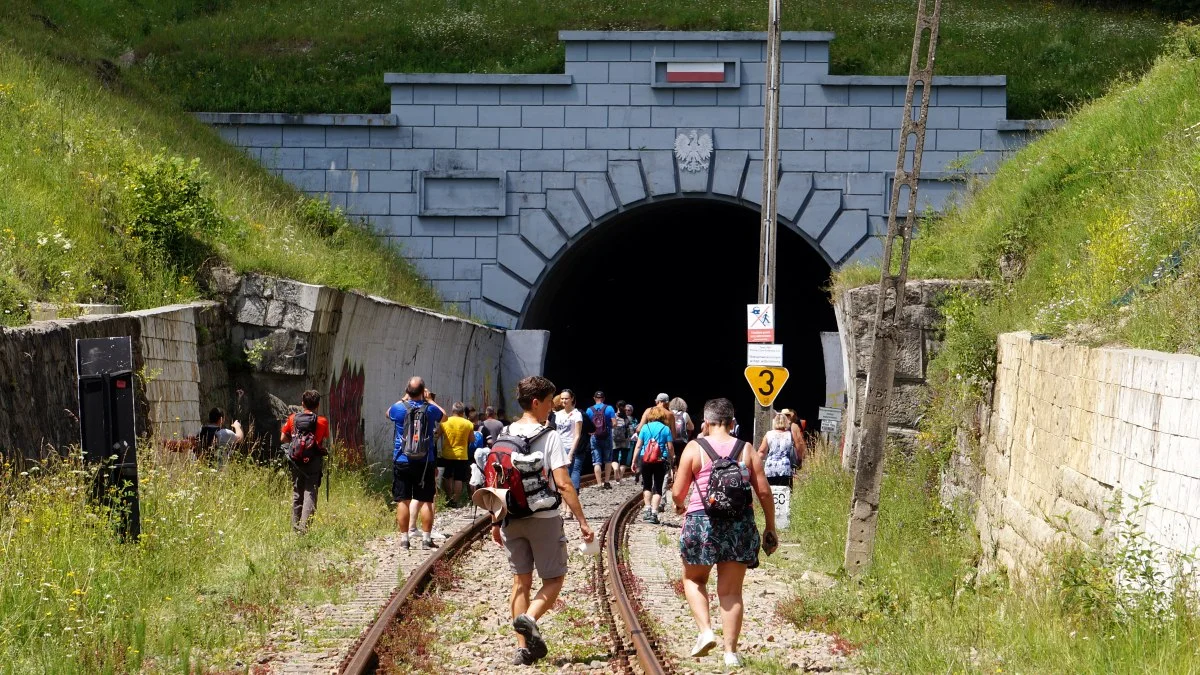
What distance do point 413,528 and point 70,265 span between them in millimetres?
4774

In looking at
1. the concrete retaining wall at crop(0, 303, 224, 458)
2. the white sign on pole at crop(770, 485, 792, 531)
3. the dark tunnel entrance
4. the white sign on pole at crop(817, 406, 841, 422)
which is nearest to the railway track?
the white sign on pole at crop(770, 485, 792, 531)

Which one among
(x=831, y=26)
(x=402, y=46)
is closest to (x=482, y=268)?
(x=402, y=46)

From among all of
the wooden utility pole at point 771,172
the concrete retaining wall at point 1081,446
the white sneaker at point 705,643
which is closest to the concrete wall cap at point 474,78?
the wooden utility pole at point 771,172

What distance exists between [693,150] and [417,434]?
15.3 metres

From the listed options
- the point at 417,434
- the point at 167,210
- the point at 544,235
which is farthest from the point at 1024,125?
the point at 417,434

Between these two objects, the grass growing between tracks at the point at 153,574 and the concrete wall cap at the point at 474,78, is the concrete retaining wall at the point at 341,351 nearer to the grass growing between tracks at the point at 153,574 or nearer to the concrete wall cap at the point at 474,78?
the grass growing between tracks at the point at 153,574

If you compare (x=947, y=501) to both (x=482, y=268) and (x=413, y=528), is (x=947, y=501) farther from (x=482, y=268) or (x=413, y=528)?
(x=482, y=268)

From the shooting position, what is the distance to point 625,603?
10.3 metres

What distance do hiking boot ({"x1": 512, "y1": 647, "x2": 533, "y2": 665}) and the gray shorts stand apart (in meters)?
0.46

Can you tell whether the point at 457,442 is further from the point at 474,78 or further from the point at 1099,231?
the point at 474,78

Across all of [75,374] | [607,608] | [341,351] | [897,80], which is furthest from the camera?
[897,80]

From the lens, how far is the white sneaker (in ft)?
27.0

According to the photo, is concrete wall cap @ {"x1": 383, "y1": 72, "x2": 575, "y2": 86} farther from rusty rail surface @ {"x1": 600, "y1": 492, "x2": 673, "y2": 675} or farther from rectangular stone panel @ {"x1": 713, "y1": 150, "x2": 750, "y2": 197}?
rusty rail surface @ {"x1": 600, "y1": 492, "x2": 673, "y2": 675}

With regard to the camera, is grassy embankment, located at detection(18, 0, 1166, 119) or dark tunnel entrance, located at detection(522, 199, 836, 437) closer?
grassy embankment, located at detection(18, 0, 1166, 119)
